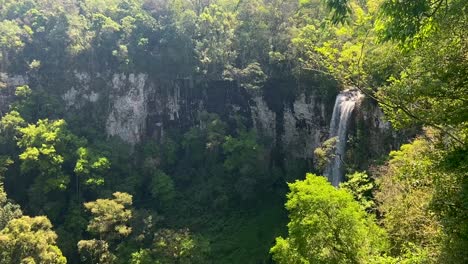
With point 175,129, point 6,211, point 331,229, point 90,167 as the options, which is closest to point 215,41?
point 175,129

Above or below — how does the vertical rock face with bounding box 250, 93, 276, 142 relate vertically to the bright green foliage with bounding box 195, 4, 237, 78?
below

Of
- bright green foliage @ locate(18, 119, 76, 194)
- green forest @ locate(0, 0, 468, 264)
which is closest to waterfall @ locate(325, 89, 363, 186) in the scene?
green forest @ locate(0, 0, 468, 264)

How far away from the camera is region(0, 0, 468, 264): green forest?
58.3 feet

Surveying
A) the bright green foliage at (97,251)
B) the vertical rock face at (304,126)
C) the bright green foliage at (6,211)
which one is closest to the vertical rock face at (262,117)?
the vertical rock face at (304,126)

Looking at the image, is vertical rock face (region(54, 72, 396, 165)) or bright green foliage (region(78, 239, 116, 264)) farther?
vertical rock face (region(54, 72, 396, 165))

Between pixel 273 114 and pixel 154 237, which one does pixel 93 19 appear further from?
pixel 154 237

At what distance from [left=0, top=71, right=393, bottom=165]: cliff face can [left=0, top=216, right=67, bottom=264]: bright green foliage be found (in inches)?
422

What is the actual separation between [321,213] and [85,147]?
62.7ft

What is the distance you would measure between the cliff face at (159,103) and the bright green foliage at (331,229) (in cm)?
1663

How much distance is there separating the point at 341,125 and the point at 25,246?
14821 mm

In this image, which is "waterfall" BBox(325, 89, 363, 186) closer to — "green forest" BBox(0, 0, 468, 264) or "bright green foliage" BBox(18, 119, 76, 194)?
"green forest" BBox(0, 0, 468, 264)

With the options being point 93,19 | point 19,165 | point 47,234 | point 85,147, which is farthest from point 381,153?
point 93,19

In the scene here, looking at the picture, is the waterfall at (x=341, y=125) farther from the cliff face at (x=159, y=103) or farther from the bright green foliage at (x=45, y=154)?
the bright green foliage at (x=45, y=154)

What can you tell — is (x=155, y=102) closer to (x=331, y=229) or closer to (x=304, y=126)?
(x=304, y=126)
